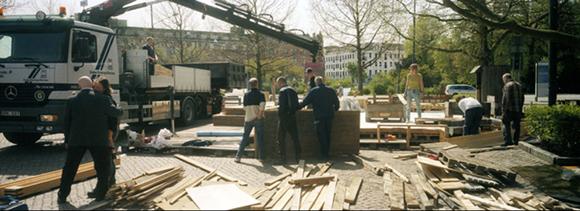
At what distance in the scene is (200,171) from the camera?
891 cm

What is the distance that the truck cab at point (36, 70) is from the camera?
10.4m

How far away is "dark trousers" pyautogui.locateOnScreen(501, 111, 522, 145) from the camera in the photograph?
10.5 meters

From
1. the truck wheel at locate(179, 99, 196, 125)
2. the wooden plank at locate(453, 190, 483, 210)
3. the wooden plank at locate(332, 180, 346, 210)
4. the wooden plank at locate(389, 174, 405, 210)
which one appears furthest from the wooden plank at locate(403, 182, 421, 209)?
the truck wheel at locate(179, 99, 196, 125)

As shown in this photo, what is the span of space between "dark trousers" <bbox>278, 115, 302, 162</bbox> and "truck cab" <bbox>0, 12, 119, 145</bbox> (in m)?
4.91

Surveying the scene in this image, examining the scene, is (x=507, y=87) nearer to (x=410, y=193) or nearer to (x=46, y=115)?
(x=410, y=193)

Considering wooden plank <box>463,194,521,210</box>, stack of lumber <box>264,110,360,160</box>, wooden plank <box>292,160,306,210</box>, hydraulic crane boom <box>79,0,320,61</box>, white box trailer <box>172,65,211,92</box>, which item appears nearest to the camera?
wooden plank <box>463,194,521,210</box>

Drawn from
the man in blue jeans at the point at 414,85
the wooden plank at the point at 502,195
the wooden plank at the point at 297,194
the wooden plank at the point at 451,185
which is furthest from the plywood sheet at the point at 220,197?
the man in blue jeans at the point at 414,85

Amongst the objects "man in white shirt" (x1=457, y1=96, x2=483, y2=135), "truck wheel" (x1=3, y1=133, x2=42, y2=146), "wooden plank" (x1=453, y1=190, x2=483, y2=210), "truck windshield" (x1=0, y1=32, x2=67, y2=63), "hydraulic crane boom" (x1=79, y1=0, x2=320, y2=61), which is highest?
"hydraulic crane boom" (x1=79, y1=0, x2=320, y2=61)

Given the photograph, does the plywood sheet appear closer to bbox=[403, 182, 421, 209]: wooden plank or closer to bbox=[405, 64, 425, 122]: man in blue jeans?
bbox=[403, 182, 421, 209]: wooden plank

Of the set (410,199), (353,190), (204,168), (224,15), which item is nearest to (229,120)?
(224,15)

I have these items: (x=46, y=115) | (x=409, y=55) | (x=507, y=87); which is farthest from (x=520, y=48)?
(x=409, y=55)

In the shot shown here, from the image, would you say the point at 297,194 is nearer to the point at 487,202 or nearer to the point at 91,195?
the point at 487,202

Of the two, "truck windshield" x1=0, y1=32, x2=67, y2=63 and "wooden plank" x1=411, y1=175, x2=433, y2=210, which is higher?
"truck windshield" x1=0, y1=32, x2=67, y2=63

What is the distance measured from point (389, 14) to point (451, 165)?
20.3 m
